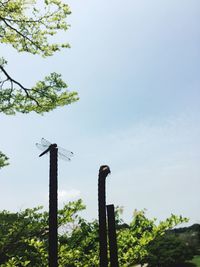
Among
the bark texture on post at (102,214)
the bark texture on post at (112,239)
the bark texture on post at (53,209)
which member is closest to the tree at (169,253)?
the bark texture on post at (112,239)

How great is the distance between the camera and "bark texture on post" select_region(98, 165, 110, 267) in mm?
9766

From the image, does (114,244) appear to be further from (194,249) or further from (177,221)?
(194,249)

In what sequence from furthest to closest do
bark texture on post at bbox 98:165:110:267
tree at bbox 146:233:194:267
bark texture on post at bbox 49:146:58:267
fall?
1. tree at bbox 146:233:194:267
2. bark texture on post at bbox 98:165:110:267
3. bark texture on post at bbox 49:146:58:267

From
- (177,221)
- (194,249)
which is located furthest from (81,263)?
(194,249)

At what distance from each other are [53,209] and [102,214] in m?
1.83

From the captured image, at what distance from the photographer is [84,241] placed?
9828 mm

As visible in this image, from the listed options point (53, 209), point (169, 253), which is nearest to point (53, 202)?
point (53, 209)

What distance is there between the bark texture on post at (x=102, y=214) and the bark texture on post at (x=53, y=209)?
5.66 feet

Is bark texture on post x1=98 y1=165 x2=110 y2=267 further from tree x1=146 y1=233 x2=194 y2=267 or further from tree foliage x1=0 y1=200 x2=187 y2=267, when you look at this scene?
tree x1=146 y1=233 x2=194 y2=267

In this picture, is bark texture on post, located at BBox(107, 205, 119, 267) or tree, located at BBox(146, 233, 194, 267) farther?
tree, located at BBox(146, 233, 194, 267)

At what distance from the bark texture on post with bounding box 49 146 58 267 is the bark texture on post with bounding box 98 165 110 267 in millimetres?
1725

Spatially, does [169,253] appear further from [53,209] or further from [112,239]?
[53,209]

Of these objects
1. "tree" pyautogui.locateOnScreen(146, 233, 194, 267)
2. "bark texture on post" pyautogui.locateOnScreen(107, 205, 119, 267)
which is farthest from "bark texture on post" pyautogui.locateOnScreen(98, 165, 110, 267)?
"tree" pyautogui.locateOnScreen(146, 233, 194, 267)

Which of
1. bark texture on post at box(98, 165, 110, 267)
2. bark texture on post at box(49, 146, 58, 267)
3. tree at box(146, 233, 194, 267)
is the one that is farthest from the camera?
tree at box(146, 233, 194, 267)
